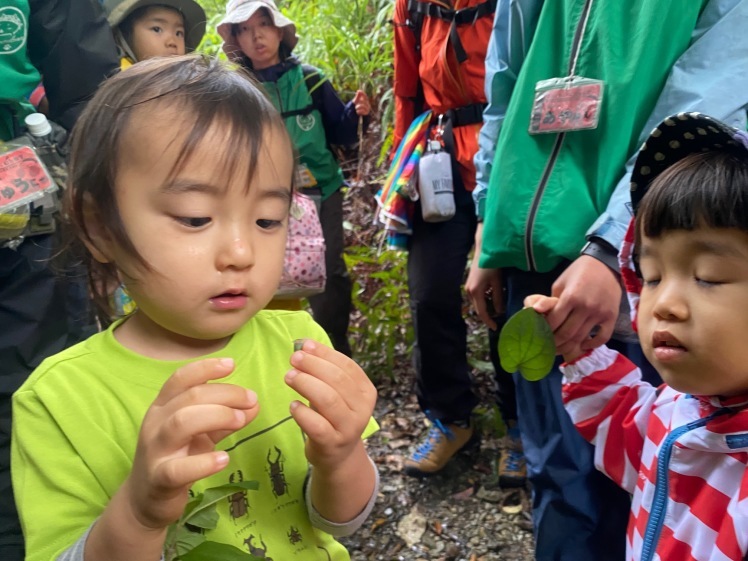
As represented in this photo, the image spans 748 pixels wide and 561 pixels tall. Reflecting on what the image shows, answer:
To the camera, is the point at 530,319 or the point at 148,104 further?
the point at 530,319

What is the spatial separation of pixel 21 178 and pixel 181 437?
1.41 metres

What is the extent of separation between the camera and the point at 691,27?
53.3 inches

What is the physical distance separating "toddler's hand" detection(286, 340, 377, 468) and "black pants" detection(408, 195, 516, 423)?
1.77m

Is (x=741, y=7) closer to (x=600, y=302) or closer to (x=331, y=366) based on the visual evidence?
(x=600, y=302)

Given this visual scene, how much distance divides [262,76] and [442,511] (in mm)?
2488

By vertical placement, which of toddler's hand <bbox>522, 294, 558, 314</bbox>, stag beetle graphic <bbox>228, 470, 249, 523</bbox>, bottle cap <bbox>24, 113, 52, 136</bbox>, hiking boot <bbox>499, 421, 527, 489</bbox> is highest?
bottle cap <bbox>24, 113, 52, 136</bbox>

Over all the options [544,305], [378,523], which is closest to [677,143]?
[544,305]

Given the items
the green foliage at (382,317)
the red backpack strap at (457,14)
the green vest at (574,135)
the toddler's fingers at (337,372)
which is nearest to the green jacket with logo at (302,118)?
the green foliage at (382,317)

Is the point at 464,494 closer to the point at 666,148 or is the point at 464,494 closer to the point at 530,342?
the point at 530,342

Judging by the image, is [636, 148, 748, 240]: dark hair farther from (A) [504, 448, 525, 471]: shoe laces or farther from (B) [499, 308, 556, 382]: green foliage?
(A) [504, 448, 525, 471]: shoe laces

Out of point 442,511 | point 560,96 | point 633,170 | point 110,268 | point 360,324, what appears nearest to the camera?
point 110,268

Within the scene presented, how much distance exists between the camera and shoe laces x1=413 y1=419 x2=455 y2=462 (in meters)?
2.79

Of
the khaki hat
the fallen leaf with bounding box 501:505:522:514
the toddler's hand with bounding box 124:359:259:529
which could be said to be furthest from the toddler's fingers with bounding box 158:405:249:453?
the khaki hat

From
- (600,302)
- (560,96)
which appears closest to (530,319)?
(600,302)
